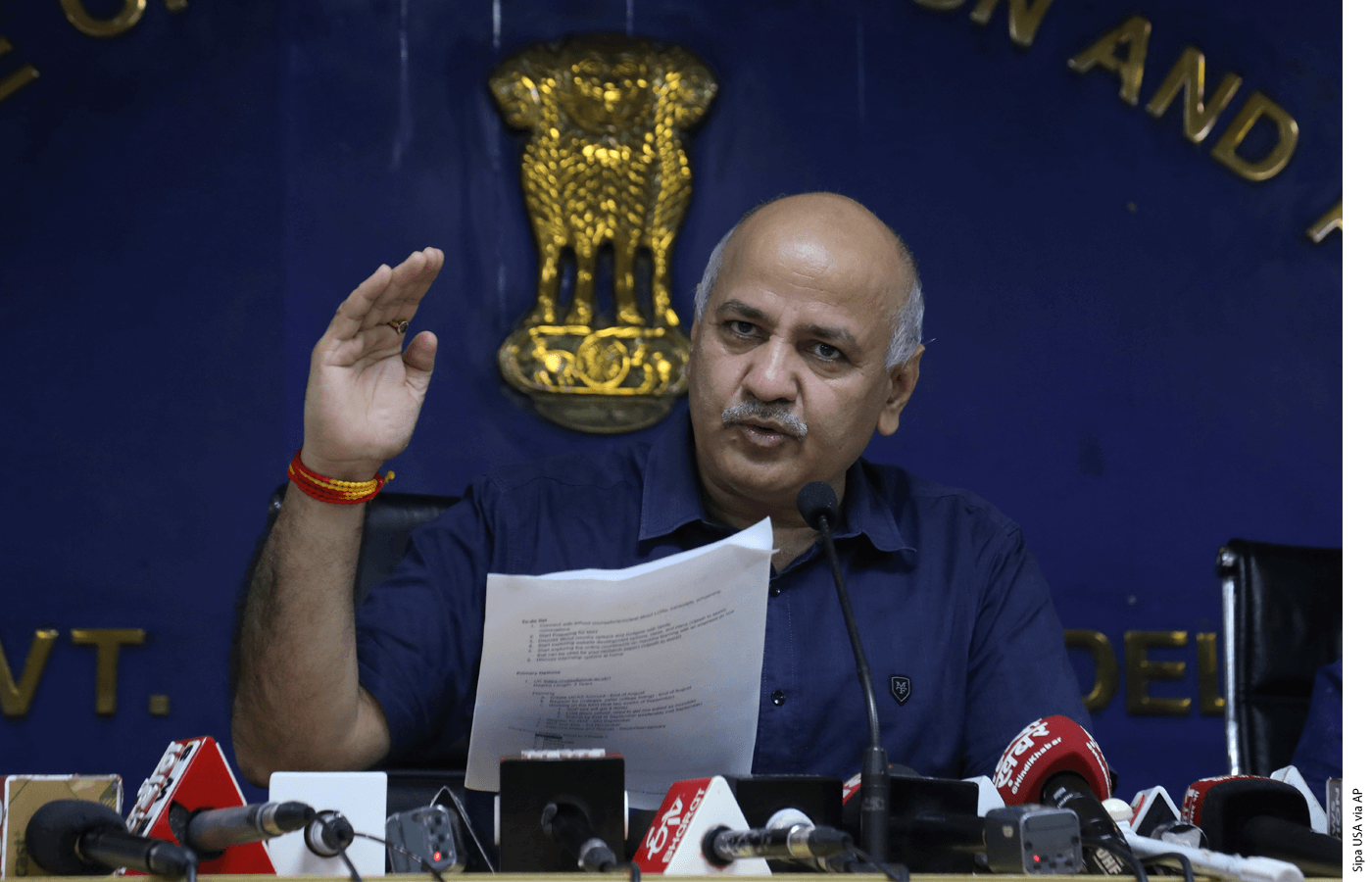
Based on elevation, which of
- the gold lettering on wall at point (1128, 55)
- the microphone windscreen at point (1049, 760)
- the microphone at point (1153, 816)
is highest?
the gold lettering on wall at point (1128, 55)

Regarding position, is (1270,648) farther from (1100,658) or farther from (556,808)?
(556,808)

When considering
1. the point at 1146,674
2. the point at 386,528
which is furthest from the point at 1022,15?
the point at 386,528

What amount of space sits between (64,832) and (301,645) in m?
0.43

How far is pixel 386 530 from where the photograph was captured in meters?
1.72

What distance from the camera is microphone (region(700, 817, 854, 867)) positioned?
0.81m

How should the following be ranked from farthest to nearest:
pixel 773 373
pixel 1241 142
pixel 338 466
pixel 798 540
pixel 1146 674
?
pixel 1241 142 < pixel 1146 674 < pixel 798 540 < pixel 773 373 < pixel 338 466

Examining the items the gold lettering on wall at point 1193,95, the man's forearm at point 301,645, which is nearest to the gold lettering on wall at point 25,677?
the man's forearm at point 301,645

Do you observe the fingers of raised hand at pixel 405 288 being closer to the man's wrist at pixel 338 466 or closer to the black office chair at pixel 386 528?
the man's wrist at pixel 338 466

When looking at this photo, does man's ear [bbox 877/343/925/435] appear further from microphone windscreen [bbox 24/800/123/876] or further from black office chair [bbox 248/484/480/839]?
microphone windscreen [bbox 24/800/123/876]

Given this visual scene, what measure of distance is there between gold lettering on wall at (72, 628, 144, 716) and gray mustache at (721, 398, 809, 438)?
1.41 meters

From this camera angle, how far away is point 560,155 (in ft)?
8.39

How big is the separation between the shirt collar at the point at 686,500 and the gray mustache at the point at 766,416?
0.47 feet

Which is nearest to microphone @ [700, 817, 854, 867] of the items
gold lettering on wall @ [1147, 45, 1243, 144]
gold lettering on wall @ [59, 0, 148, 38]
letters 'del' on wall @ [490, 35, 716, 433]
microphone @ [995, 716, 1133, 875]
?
microphone @ [995, 716, 1133, 875]

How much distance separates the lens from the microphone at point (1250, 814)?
947 mm
